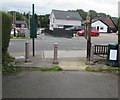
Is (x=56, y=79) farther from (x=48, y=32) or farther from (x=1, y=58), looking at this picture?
(x=48, y=32)

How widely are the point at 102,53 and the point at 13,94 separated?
5821 millimetres

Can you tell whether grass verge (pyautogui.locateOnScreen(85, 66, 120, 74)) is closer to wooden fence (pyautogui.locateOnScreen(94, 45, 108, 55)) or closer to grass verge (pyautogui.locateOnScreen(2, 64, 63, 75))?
grass verge (pyautogui.locateOnScreen(2, 64, 63, 75))

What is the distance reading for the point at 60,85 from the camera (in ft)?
16.8

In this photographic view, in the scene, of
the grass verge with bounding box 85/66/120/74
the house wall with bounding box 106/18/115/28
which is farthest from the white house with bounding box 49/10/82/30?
the grass verge with bounding box 85/66/120/74

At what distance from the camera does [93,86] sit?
→ 5105 mm

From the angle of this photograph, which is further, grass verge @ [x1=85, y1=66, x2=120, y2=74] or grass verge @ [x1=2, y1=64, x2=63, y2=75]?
grass verge @ [x1=85, y1=66, x2=120, y2=74]

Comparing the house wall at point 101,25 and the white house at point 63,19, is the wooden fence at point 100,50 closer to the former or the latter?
the white house at point 63,19

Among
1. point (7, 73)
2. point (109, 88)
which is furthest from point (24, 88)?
point (109, 88)

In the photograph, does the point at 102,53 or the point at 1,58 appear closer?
the point at 1,58

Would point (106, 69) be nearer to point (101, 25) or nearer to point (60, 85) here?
point (60, 85)

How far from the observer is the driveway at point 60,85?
14.7 ft

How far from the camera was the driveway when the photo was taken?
4.47 metres

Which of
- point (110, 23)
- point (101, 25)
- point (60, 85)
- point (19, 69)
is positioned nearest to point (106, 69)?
point (60, 85)

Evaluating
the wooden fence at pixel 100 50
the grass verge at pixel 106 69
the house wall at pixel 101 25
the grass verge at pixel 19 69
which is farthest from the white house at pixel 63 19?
the grass verge at pixel 106 69
